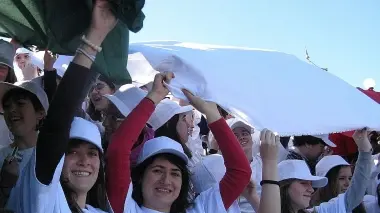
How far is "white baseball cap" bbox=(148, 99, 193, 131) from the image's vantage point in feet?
12.3

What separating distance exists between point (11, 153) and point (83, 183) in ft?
1.28

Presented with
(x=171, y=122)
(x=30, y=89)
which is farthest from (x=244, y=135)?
(x=30, y=89)

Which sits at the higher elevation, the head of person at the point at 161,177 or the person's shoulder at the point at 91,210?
the head of person at the point at 161,177

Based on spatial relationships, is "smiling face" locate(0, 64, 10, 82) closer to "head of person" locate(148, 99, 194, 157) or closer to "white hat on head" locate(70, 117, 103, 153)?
"white hat on head" locate(70, 117, 103, 153)

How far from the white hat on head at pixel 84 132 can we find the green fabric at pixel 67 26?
1.50 ft

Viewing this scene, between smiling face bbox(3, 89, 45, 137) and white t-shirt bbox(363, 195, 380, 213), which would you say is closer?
smiling face bbox(3, 89, 45, 137)

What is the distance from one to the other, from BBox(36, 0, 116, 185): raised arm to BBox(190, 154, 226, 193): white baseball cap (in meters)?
1.46

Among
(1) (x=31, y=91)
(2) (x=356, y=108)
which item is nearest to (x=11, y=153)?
(1) (x=31, y=91)

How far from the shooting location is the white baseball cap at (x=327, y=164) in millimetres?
4621

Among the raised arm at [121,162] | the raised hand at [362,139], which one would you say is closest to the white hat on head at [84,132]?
the raised arm at [121,162]

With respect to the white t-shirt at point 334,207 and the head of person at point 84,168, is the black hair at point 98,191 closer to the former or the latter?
the head of person at point 84,168

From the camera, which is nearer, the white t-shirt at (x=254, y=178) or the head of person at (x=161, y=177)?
the head of person at (x=161, y=177)

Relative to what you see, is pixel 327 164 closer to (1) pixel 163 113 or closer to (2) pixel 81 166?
(1) pixel 163 113

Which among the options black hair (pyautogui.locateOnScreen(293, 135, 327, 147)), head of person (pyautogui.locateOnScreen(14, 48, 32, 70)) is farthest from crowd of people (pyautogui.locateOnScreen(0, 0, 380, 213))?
head of person (pyautogui.locateOnScreen(14, 48, 32, 70))
